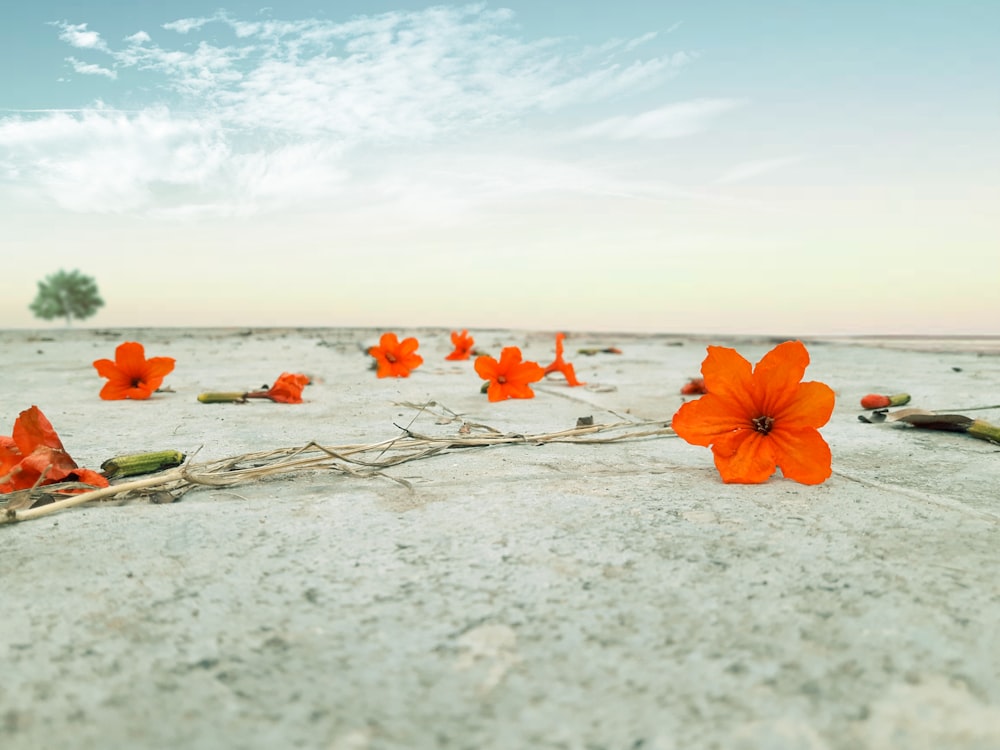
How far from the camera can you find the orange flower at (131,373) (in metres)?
3.52

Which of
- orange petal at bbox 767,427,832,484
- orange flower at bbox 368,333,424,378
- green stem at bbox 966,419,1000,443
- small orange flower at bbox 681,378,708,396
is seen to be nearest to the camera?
orange petal at bbox 767,427,832,484

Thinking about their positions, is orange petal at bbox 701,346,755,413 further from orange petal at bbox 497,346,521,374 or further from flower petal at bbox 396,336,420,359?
flower petal at bbox 396,336,420,359

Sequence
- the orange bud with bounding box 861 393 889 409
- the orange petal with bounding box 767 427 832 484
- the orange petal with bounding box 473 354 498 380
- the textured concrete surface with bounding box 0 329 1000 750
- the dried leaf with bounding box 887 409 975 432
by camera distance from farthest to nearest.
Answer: the orange petal with bounding box 473 354 498 380, the orange bud with bounding box 861 393 889 409, the dried leaf with bounding box 887 409 975 432, the orange petal with bounding box 767 427 832 484, the textured concrete surface with bounding box 0 329 1000 750

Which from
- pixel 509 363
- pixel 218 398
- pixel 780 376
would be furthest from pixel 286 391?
pixel 780 376

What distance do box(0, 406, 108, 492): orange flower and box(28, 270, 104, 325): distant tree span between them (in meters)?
38.2

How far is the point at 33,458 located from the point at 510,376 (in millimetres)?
2149

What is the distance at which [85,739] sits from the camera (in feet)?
2.37

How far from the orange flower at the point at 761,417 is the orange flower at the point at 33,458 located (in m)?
1.44

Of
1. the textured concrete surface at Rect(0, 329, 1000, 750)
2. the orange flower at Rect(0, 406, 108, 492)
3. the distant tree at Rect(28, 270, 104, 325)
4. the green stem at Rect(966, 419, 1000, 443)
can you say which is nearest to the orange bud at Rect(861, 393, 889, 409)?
the green stem at Rect(966, 419, 1000, 443)

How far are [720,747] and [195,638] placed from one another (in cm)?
64

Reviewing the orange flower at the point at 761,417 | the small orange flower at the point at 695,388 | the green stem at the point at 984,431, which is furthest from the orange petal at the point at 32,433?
the small orange flower at the point at 695,388

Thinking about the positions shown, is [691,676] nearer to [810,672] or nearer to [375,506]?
[810,672]

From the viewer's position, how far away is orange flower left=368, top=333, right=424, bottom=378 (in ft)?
14.9

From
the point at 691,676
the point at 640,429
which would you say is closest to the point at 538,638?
the point at 691,676
